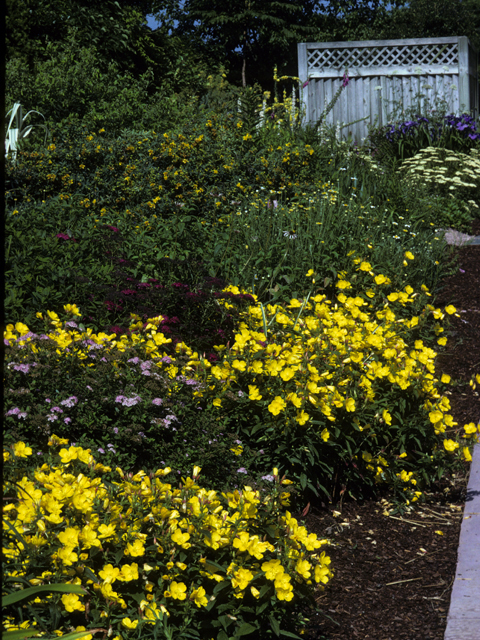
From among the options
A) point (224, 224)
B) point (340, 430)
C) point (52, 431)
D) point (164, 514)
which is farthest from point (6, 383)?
point (224, 224)

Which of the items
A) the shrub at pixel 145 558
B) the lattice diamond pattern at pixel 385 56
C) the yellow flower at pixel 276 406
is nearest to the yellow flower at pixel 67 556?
the shrub at pixel 145 558

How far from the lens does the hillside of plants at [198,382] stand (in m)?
1.78

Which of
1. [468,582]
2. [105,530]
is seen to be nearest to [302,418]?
[468,582]

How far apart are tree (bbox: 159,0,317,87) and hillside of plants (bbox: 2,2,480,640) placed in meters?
21.7

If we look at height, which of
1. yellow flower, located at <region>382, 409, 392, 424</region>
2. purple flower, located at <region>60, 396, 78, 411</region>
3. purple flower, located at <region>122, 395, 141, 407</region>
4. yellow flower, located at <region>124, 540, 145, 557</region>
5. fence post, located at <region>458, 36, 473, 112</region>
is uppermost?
fence post, located at <region>458, 36, 473, 112</region>

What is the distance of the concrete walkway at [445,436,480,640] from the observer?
2146 millimetres

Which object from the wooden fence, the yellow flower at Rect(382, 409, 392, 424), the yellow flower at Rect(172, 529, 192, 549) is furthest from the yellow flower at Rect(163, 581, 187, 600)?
the wooden fence

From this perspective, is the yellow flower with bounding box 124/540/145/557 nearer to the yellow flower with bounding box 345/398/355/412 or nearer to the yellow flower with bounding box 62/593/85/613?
the yellow flower with bounding box 62/593/85/613

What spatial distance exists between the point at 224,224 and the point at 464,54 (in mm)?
8359

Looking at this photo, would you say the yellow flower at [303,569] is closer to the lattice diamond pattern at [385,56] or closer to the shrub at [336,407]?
the shrub at [336,407]

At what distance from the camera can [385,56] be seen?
39.0ft

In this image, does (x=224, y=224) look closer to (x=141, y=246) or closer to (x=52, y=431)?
(x=141, y=246)

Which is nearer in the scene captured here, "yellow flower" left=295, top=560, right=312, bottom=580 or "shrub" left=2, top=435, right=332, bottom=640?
"shrub" left=2, top=435, right=332, bottom=640

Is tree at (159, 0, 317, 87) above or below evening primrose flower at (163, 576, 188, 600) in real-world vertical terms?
above
